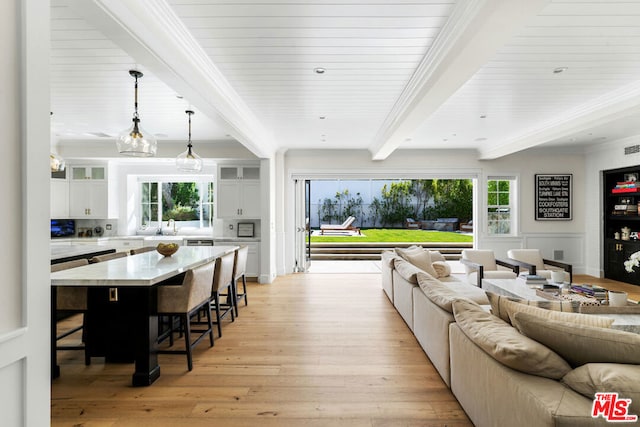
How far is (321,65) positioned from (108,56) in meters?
1.77

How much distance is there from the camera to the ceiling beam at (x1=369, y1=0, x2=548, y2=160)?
1887 millimetres

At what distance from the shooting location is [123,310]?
277cm

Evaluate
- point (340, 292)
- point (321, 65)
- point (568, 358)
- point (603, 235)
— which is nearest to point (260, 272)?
point (340, 292)

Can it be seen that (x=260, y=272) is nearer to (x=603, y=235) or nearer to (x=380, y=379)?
(x=380, y=379)

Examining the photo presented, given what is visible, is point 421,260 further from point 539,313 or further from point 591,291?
point 539,313

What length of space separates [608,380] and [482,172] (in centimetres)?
638

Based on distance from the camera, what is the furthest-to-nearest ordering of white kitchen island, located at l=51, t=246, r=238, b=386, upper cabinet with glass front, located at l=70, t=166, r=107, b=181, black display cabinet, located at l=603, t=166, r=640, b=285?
upper cabinet with glass front, located at l=70, t=166, r=107, b=181, black display cabinet, located at l=603, t=166, r=640, b=285, white kitchen island, located at l=51, t=246, r=238, b=386

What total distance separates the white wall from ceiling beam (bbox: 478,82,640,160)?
0.96 meters

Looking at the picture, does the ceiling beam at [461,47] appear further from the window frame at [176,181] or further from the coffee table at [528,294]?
the window frame at [176,181]

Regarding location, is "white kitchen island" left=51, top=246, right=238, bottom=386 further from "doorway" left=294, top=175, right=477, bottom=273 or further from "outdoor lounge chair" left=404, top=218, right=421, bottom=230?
"outdoor lounge chair" left=404, top=218, right=421, bottom=230

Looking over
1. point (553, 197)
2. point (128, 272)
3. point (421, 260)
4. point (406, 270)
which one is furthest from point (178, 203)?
point (553, 197)

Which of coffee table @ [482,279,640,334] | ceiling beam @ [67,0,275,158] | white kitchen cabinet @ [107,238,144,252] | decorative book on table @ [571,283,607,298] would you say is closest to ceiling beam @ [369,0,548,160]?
ceiling beam @ [67,0,275,158]

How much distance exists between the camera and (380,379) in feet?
8.54

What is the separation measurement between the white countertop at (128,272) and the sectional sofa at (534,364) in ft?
7.05
